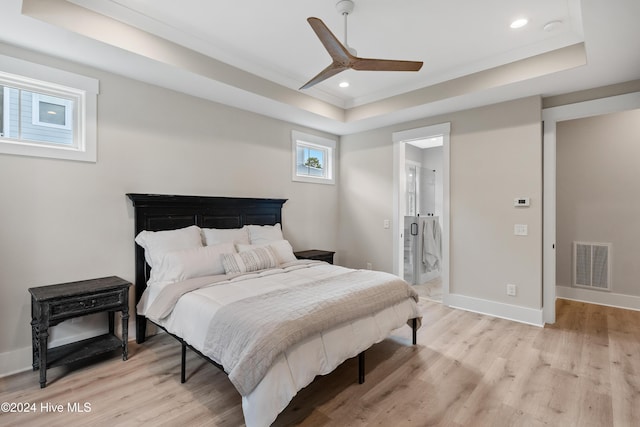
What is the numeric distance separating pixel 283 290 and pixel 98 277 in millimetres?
1856

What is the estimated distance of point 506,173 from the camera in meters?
3.78

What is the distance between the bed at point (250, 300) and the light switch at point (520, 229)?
1.73 m

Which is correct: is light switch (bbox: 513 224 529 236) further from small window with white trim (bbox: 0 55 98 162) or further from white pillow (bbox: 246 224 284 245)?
small window with white trim (bbox: 0 55 98 162)

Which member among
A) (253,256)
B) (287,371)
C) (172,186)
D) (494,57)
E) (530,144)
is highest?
(494,57)

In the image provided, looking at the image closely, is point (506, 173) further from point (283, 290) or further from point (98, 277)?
point (98, 277)

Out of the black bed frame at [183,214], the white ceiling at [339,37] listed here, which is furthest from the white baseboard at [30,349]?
the white ceiling at [339,37]

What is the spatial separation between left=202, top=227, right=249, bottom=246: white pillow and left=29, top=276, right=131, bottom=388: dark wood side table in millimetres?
892

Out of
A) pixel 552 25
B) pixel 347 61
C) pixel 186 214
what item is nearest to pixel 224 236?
pixel 186 214

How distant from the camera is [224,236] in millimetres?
3488

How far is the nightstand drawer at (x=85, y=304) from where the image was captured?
2.38 m

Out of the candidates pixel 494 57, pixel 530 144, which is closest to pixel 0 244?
pixel 494 57

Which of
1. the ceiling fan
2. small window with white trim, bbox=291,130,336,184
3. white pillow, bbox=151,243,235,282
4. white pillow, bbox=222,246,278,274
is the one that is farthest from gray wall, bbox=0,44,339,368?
the ceiling fan

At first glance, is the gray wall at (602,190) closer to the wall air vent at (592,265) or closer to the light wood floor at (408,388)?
the wall air vent at (592,265)

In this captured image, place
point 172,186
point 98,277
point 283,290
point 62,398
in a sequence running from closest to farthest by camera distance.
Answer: point 62,398 → point 283,290 → point 98,277 → point 172,186
